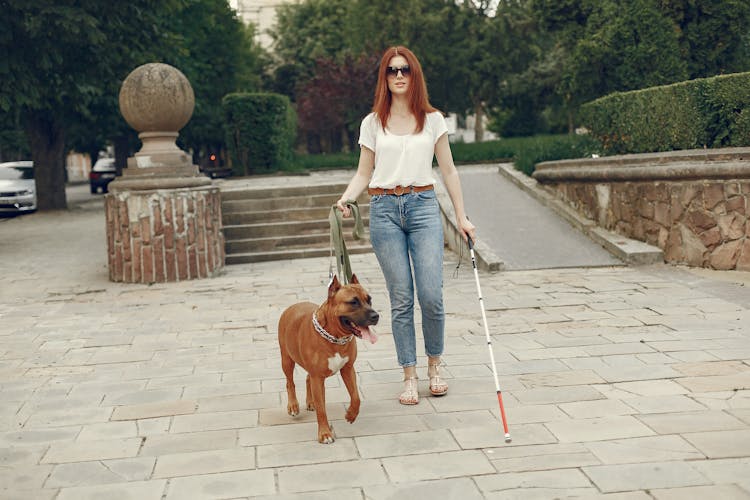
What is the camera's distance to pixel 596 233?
1170 centimetres

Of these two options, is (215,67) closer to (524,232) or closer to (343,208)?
Answer: (524,232)

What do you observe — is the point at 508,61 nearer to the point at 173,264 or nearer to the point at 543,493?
the point at 173,264

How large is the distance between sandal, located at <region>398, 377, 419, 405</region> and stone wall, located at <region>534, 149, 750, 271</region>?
19.0ft

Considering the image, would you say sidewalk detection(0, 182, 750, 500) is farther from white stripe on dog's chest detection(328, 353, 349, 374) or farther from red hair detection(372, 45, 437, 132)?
red hair detection(372, 45, 437, 132)

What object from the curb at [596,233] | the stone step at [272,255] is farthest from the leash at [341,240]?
the stone step at [272,255]

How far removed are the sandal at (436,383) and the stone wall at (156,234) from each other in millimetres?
5980

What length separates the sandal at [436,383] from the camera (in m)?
5.35

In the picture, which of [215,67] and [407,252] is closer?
[407,252]

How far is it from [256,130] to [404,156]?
19890 millimetres

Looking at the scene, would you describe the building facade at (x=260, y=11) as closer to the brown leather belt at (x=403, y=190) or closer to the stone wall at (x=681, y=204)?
the stone wall at (x=681, y=204)

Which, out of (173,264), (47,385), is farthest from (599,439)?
(173,264)

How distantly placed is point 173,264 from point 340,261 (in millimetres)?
6116

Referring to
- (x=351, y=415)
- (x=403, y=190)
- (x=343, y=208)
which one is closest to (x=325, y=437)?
(x=351, y=415)

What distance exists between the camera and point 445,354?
6527mm
